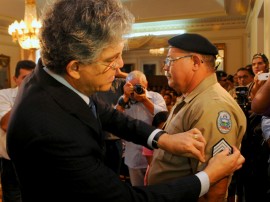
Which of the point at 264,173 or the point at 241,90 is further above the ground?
the point at 241,90

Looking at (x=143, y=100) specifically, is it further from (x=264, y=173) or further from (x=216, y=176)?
(x=216, y=176)

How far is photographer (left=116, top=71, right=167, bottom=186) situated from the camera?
107 inches

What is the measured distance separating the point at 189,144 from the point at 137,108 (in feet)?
6.10

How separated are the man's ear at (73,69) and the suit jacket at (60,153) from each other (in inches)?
1.7

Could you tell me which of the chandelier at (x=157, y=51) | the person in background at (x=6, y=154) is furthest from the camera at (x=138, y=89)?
the chandelier at (x=157, y=51)

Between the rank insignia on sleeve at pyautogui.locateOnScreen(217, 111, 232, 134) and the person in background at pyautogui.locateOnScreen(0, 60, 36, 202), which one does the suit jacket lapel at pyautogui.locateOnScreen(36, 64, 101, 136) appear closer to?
the rank insignia on sleeve at pyautogui.locateOnScreen(217, 111, 232, 134)

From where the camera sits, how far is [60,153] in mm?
833

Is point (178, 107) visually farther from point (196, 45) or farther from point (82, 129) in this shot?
point (82, 129)

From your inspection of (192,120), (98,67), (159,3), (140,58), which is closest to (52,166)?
(98,67)

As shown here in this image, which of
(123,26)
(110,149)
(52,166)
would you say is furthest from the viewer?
(110,149)

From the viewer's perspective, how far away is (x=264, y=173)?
2752 mm

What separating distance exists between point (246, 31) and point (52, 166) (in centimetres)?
913

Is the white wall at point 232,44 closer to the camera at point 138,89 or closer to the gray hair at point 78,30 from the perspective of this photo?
the camera at point 138,89

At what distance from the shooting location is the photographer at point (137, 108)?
2.71 metres
